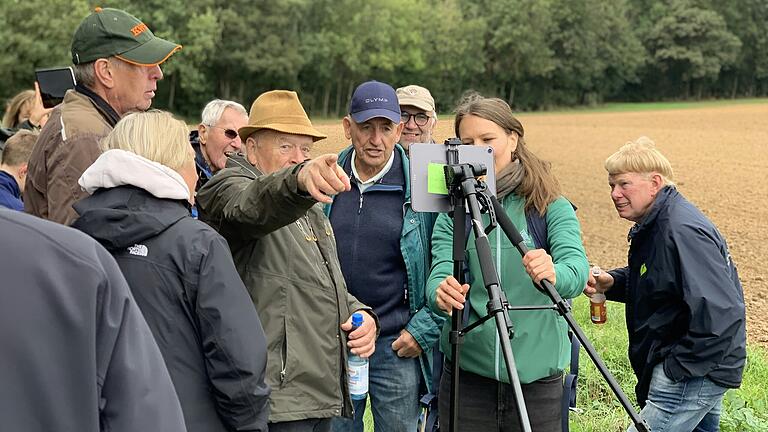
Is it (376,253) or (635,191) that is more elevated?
(635,191)

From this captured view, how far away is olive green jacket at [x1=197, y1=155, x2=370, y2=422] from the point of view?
286cm

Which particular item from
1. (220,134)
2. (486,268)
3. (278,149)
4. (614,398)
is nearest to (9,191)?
(220,134)

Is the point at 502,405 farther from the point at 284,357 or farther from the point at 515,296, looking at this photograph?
the point at 284,357

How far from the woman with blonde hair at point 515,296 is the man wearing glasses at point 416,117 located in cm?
139

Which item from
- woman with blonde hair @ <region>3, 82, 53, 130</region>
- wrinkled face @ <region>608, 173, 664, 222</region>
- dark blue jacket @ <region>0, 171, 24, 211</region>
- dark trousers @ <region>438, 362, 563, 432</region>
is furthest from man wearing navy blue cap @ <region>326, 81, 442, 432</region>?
woman with blonde hair @ <region>3, 82, 53, 130</region>

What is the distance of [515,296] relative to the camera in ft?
11.0

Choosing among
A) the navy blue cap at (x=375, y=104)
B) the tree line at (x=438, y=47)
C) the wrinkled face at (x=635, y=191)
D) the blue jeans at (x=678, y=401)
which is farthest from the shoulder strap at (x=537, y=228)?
the tree line at (x=438, y=47)

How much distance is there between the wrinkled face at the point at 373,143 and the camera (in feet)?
12.5

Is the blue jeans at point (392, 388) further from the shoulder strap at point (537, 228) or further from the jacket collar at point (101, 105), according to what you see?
the jacket collar at point (101, 105)

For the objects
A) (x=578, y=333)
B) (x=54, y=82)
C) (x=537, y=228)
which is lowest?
(x=578, y=333)

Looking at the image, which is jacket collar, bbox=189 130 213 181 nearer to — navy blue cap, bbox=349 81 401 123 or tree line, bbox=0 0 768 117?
navy blue cap, bbox=349 81 401 123

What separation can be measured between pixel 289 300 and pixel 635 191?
2.12 m

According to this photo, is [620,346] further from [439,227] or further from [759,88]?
[759,88]

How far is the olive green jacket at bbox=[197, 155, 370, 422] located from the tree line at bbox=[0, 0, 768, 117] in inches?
1899
